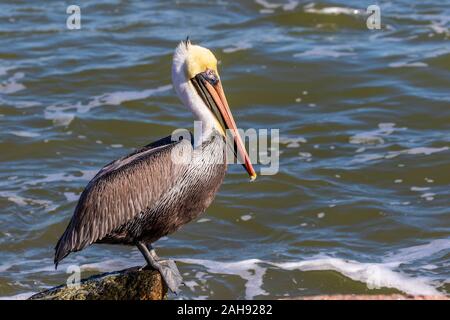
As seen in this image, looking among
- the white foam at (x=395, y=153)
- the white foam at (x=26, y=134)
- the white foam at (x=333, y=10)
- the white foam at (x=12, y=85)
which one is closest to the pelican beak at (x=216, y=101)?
the white foam at (x=395, y=153)

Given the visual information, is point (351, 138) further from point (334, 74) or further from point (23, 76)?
point (23, 76)

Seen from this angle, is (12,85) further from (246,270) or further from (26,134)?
(246,270)

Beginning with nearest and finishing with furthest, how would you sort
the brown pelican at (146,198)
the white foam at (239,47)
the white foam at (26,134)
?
the brown pelican at (146,198) < the white foam at (26,134) < the white foam at (239,47)

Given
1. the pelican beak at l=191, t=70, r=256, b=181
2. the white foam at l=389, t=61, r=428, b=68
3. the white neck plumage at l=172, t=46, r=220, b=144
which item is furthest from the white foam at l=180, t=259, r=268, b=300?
the white foam at l=389, t=61, r=428, b=68

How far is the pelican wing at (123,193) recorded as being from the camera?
282 inches

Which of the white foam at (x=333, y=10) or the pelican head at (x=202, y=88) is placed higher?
the pelican head at (x=202, y=88)

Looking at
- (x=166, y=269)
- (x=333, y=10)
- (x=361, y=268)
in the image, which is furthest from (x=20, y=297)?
(x=333, y=10)

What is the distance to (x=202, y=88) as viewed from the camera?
763cm

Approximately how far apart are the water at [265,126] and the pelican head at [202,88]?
80.8 inches

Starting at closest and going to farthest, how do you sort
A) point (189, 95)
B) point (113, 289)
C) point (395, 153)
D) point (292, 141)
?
point (113, 289)
point (189, 95)
point (395, 153)
point (292, 141)

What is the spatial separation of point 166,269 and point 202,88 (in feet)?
4.71

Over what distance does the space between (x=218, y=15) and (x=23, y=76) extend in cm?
361

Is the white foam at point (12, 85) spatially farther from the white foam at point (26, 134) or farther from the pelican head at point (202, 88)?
the pelican head at point (202, 88)
